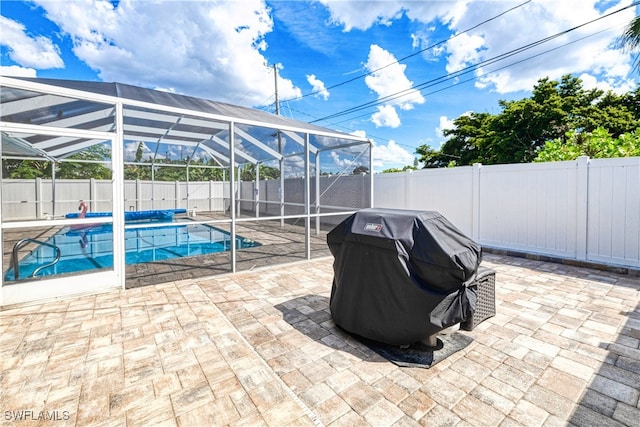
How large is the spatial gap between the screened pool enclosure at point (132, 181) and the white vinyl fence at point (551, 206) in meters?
2.02

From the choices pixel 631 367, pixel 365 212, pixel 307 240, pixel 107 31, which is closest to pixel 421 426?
pixel 365 212

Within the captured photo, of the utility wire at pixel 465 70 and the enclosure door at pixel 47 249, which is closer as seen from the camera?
the enclosure door at pixel 47 249

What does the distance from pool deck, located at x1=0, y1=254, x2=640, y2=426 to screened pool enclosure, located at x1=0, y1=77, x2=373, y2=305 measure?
33.5 inches

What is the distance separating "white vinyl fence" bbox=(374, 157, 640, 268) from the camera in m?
4.33

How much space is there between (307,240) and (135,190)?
391 inches

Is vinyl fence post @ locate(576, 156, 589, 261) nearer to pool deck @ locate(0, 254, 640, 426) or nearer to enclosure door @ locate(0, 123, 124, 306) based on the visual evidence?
pool deck @ locate(0, 254, 640, 426)

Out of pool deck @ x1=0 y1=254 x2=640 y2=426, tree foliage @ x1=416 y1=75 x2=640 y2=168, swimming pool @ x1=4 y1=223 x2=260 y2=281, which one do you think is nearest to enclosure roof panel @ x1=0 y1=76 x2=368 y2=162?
swimming pool @ x1=4 y1=223 x2=260 y2=281

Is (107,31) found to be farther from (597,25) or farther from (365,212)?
(597,25)

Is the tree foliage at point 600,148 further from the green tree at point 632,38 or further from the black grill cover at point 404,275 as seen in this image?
the black grill cover at point 404,275

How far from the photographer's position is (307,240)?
544 cm

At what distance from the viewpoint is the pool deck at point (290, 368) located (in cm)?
166

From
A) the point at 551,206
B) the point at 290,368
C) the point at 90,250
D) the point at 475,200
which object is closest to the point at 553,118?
the point at 475,200

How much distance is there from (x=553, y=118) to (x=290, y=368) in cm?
1712

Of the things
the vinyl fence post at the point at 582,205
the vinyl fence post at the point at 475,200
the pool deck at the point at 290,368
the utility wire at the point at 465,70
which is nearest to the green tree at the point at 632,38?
the utility wire at the point at 465,70
